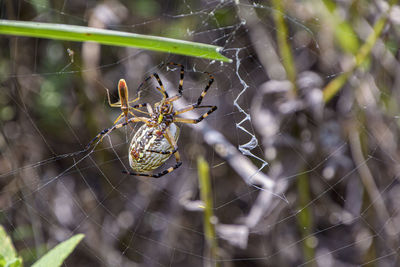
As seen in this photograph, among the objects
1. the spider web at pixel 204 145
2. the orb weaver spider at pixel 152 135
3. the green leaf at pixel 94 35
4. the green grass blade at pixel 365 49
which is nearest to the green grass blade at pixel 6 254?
the green leaf at pixel 94 35

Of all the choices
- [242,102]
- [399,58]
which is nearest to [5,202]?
[242,102]

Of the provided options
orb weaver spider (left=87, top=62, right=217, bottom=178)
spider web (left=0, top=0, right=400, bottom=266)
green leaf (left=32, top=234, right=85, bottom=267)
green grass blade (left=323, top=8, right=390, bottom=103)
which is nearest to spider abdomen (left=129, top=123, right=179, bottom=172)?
orb weaver spider (left=87, top=62, right=217, bottom=178)

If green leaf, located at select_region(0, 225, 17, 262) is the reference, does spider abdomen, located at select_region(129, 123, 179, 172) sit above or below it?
below

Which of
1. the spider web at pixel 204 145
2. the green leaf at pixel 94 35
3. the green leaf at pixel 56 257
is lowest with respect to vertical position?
the spider web at pixel 204 145

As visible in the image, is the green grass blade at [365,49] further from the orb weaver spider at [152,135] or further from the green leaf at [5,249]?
the green leaf at [5,249]

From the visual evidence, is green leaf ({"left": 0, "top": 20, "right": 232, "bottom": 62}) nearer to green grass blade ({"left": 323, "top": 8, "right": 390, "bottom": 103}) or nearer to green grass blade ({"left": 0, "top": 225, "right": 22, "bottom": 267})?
green grass blade ({"left": 0, "top": 225, "right": 22, "bottom": 267})
